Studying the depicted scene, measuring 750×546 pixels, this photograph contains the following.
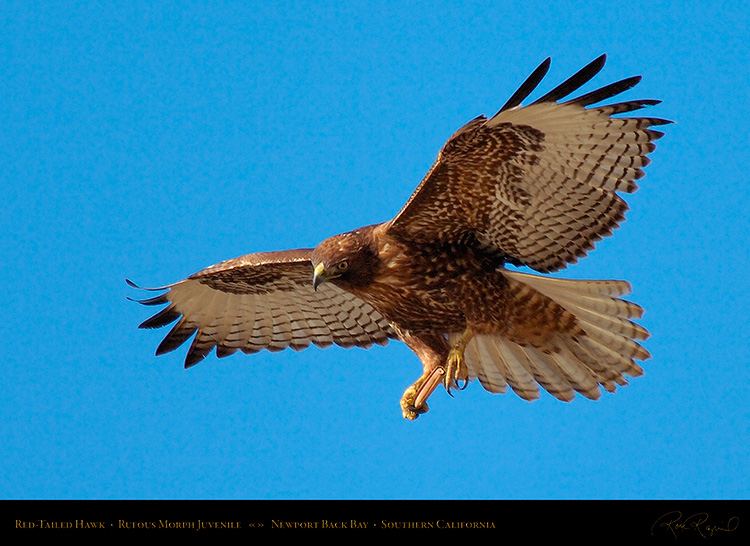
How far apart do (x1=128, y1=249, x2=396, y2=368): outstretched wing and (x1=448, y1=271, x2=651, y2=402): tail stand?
1101 millimetres

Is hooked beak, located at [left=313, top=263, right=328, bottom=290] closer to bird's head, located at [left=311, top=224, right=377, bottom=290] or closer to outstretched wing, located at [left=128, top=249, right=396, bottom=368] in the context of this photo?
bird's head, located at [left=311, top=224, right=377, bottom=290]

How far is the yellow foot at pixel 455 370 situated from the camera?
9.39 m

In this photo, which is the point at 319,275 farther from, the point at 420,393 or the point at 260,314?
the point at 260,314

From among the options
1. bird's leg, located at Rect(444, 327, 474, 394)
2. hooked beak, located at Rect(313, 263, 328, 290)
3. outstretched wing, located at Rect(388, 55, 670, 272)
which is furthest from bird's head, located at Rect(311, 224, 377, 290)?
bird's leg, located at Rect(444, 327, 474, 394)

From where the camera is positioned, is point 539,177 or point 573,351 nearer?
point 539,177


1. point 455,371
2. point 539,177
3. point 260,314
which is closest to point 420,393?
point 455,371

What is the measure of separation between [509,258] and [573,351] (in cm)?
96

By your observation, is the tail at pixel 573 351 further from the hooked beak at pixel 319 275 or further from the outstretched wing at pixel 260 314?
the hooked beak at pixel 319 275

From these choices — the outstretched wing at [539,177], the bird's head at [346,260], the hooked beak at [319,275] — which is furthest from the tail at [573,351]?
the hooked beak at [319,275]

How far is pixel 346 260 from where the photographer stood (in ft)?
30.0
